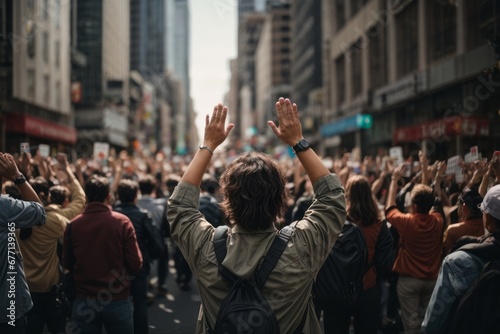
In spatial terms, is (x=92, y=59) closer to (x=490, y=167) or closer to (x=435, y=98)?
(x=435, y=98)

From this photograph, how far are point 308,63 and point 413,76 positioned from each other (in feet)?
163

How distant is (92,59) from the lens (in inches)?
2173

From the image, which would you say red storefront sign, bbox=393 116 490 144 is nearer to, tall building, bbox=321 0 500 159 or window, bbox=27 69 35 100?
tall building, bbox=321 0 500 159

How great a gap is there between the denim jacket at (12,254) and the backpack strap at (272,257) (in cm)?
226

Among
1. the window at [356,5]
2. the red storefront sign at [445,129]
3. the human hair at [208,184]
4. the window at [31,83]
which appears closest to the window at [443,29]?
the red storefront sign at [445,129]

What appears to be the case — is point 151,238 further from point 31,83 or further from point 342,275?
point 31,83

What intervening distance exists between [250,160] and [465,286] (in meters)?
1.47

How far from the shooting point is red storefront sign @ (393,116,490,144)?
1099 cm

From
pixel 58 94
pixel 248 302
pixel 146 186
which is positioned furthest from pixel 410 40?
pixel 248 302

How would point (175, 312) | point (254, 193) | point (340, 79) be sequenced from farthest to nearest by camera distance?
1. point (340, 79)
2. point (175, 312)
3. point (254, 193)

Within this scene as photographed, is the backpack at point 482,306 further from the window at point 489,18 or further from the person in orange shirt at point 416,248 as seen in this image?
the window at point 489,18

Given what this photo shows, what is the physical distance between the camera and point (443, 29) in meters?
22.5

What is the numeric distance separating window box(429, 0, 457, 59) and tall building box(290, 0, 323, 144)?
121ft

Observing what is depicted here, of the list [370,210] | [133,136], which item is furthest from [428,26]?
[133,136]
